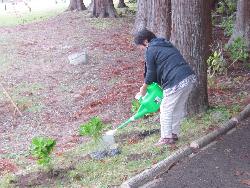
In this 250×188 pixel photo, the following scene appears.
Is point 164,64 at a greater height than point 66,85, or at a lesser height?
greater

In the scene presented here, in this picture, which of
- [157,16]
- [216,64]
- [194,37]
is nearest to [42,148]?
[194,37]

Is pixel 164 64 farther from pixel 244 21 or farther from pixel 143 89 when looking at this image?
pixel 244 21

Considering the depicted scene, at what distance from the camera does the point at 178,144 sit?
625cm

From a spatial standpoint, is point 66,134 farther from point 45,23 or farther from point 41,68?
point 45,23

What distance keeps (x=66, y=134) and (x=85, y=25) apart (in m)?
10.6

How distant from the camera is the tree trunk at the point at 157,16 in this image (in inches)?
490

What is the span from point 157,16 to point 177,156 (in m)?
7.64

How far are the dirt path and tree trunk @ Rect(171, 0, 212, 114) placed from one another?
5.47 feet

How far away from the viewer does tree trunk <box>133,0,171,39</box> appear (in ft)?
40.8

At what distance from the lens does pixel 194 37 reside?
23.3ft

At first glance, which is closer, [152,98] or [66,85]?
[152,98]

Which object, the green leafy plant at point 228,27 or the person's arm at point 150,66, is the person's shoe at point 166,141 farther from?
the green leafy plant at point 228,27

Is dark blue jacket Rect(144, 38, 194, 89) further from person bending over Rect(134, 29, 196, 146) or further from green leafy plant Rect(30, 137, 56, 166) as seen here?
green leafy plant Rect(30, 137, 56, 166)

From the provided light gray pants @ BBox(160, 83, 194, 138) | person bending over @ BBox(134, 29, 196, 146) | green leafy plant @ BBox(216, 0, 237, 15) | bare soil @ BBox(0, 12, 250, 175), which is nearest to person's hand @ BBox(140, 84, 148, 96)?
person bending over @ BBox(134, 29, 196, 146)
